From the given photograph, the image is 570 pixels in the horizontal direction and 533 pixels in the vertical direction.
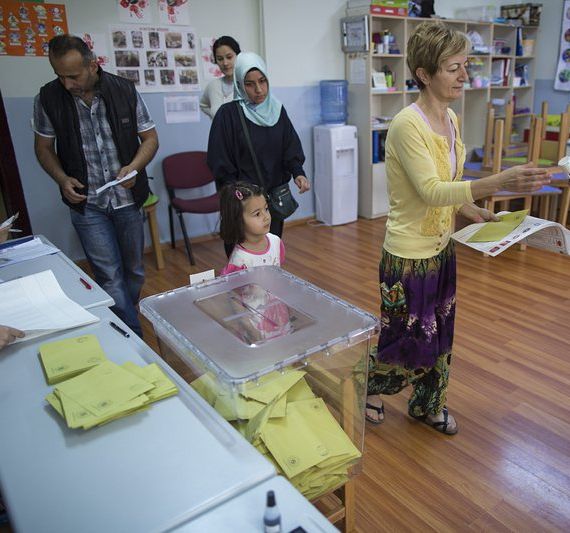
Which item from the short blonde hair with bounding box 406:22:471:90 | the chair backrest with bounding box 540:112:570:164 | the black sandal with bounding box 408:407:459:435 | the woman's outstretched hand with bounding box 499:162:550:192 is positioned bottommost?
the black sandal with bounding box 408:407:459:435

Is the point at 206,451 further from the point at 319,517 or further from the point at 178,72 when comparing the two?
the point at 178,72

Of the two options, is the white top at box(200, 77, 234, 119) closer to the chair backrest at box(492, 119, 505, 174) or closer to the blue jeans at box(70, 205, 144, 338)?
the blue jeans at box(70, 205, 144, 338)

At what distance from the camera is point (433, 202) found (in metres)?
1.49

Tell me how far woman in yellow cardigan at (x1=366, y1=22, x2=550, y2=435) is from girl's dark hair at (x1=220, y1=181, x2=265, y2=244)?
1.65 feet

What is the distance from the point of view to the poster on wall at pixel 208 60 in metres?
4.12

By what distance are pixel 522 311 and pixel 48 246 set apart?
8.27 ft

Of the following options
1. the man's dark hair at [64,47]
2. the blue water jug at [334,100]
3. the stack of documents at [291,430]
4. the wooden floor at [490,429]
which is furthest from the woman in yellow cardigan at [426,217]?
the blue water jug at [334,100]

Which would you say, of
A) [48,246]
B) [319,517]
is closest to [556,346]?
[319,517]

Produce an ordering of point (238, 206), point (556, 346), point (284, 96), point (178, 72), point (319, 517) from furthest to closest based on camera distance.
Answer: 1. point (284, 96)
2. point (178, 72)
3. point (556, 346)
4. point (238, 206)
5. point (319, 517)

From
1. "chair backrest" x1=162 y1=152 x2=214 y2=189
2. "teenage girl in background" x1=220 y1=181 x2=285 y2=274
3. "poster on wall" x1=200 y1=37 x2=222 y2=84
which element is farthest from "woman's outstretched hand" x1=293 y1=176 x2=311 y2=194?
"poster on wall" x1=200 y1=37 x2=222 y2=84

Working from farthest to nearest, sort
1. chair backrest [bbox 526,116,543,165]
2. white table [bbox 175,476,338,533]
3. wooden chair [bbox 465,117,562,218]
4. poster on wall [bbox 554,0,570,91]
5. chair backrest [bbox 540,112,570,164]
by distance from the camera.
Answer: poster on wall [bbox 554,0,570,91], chair backrest [bbox 540,112,570,164], chair backrest [bbox 526,116,543,165], wooden chair [bbox 465,117,562,218], white table [bbox 175,476,338,533]

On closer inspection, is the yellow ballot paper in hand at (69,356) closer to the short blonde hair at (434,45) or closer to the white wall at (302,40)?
the short blonde hair at (434,45)

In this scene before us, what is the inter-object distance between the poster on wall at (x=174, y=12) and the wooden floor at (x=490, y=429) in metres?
2.08

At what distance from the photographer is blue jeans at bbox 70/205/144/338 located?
2.30m
